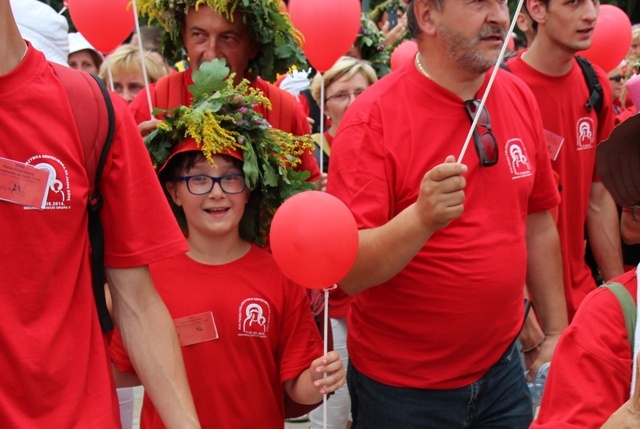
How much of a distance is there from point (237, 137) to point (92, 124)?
1230 millimetres

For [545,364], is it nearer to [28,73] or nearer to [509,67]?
[509,67]

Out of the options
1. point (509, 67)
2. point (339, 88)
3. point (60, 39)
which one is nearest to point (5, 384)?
point (60, 39)

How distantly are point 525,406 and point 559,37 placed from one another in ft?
5.94

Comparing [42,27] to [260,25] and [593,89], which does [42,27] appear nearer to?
[260,25]

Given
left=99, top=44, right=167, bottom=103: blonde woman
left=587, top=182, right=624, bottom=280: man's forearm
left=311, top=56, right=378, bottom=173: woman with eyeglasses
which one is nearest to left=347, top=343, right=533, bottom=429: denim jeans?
left=587, top=182, right=624, bottom=280: man's forearm

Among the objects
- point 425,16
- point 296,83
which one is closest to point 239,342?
point 425,16

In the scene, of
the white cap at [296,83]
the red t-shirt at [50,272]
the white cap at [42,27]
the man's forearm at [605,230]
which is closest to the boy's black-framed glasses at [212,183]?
the white cap at [42,27]

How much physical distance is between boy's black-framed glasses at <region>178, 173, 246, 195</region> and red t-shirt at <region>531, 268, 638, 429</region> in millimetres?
1665

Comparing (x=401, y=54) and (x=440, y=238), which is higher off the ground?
(x=401, y=54)

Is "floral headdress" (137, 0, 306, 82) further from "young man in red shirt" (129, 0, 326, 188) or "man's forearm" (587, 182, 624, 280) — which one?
"man's forearm" (587, 182, 624, 280)

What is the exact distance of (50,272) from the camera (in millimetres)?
2395

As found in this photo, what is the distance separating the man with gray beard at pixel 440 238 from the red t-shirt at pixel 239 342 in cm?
24

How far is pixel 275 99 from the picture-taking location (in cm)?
427

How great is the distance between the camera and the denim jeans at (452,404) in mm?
3453
